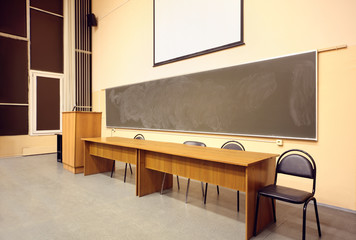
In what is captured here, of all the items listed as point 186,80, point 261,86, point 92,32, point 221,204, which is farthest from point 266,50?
point 92,32

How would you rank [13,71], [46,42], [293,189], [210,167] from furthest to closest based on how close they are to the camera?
[46,42], [13,71], [210,167], [293,189]

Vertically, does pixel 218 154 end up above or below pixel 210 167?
above

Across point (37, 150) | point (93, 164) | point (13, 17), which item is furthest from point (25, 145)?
point (13, 17)

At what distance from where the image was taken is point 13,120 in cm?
601

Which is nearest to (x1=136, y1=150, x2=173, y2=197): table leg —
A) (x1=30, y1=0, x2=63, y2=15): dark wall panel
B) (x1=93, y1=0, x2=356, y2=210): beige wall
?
(x1=93, y1=0, x2=356, y2=210): beige wall

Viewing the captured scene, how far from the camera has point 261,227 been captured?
2.22 m

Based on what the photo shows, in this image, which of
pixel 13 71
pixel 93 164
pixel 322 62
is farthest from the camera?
pixel 13 71

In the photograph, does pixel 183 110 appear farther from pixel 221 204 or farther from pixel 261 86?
pixel 221 204

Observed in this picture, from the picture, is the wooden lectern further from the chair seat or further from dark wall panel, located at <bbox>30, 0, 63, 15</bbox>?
dark wall panel, located at <bbox>30, 0, 63, 15</bbox>

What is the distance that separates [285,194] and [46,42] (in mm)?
7388

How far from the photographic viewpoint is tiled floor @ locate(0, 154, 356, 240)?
2111mm

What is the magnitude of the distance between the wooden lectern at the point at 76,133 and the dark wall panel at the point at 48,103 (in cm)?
245

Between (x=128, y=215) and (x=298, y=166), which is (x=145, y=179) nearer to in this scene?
(x=128, y=215)

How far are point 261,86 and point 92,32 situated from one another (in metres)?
6.44
